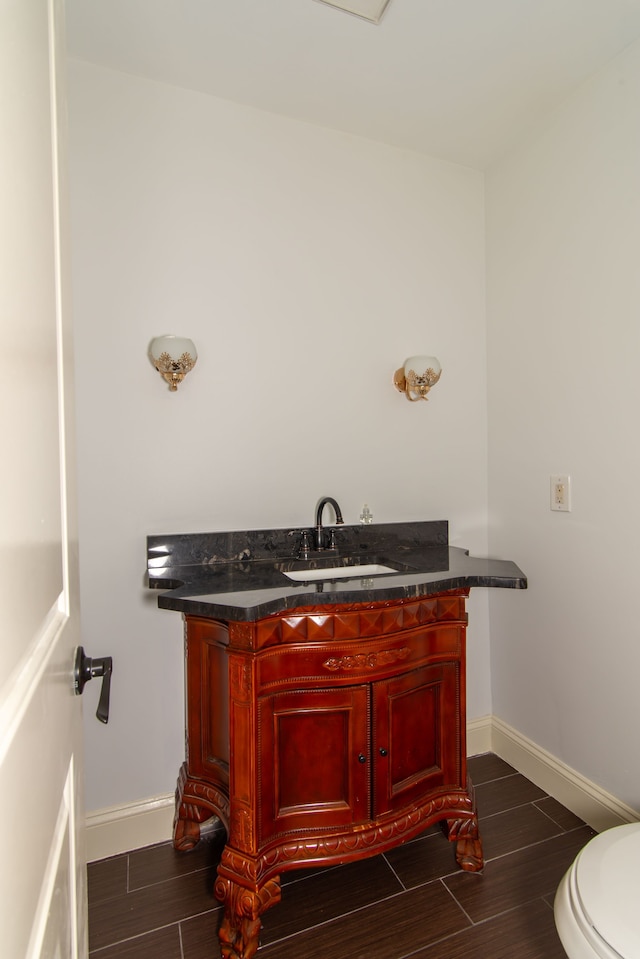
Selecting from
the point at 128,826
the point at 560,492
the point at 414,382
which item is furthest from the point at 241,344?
the point at 128,826

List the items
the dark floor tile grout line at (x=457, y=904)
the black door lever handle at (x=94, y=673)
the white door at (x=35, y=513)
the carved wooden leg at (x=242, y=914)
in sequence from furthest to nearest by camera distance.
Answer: the dark floor tile grout line at (x=457, y=904)
the carved wooden leg at (x=242, y=914)
the black door lever handle at (x=94, y=673)
the white door at (x=35, y=513)

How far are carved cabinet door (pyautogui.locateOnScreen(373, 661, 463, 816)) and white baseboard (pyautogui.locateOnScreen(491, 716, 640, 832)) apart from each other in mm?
541

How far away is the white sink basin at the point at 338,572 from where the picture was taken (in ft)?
5.67

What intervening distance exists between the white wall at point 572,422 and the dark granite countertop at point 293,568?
0.35 meters

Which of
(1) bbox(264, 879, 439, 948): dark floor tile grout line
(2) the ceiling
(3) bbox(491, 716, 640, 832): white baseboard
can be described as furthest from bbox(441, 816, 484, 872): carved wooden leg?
(2) the ceiling

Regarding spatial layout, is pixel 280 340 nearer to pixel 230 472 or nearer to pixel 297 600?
pixel 230 472

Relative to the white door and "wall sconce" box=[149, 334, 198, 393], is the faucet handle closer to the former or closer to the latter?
"wall sconce" box=[149, 334, 198, 393]

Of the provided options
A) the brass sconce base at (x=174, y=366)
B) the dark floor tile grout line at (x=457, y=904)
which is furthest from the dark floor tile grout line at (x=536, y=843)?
the brass sconce base at (x=174, y=366)

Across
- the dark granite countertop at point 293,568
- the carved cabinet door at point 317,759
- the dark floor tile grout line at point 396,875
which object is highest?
the dark granite countertop at point 293,568

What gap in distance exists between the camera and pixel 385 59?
1654 mm

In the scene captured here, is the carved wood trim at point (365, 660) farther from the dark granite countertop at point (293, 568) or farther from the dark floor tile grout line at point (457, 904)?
the dark floor tile grout line at point (457, 904)

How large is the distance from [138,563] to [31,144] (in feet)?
4.61

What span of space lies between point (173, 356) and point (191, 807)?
145 centimetres

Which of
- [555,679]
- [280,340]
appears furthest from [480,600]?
[280,340]
